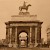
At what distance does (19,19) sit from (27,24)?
1627 millimetres

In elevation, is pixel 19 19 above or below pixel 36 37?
above

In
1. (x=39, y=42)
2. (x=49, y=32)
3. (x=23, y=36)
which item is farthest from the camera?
(x=23, y=36)

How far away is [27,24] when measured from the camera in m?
34.6

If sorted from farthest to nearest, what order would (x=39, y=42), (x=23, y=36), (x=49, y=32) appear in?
1. (x=23, y=36)
2. (x=49, y=32)
3. (x=39, y=42)

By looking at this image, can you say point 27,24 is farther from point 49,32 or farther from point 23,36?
point 23,36

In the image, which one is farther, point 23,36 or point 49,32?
point 23,36

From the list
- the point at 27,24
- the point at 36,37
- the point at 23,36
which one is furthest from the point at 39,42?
the point at 23,36

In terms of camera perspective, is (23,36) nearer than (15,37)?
No

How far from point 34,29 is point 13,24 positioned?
3.33 meters

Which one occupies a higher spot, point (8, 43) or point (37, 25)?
point (37, 25)

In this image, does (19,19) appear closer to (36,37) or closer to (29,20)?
(29,20)

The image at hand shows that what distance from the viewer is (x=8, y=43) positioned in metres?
34.7

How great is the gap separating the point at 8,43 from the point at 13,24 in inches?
118

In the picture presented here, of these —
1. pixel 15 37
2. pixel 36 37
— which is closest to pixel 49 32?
pixel 36 37
